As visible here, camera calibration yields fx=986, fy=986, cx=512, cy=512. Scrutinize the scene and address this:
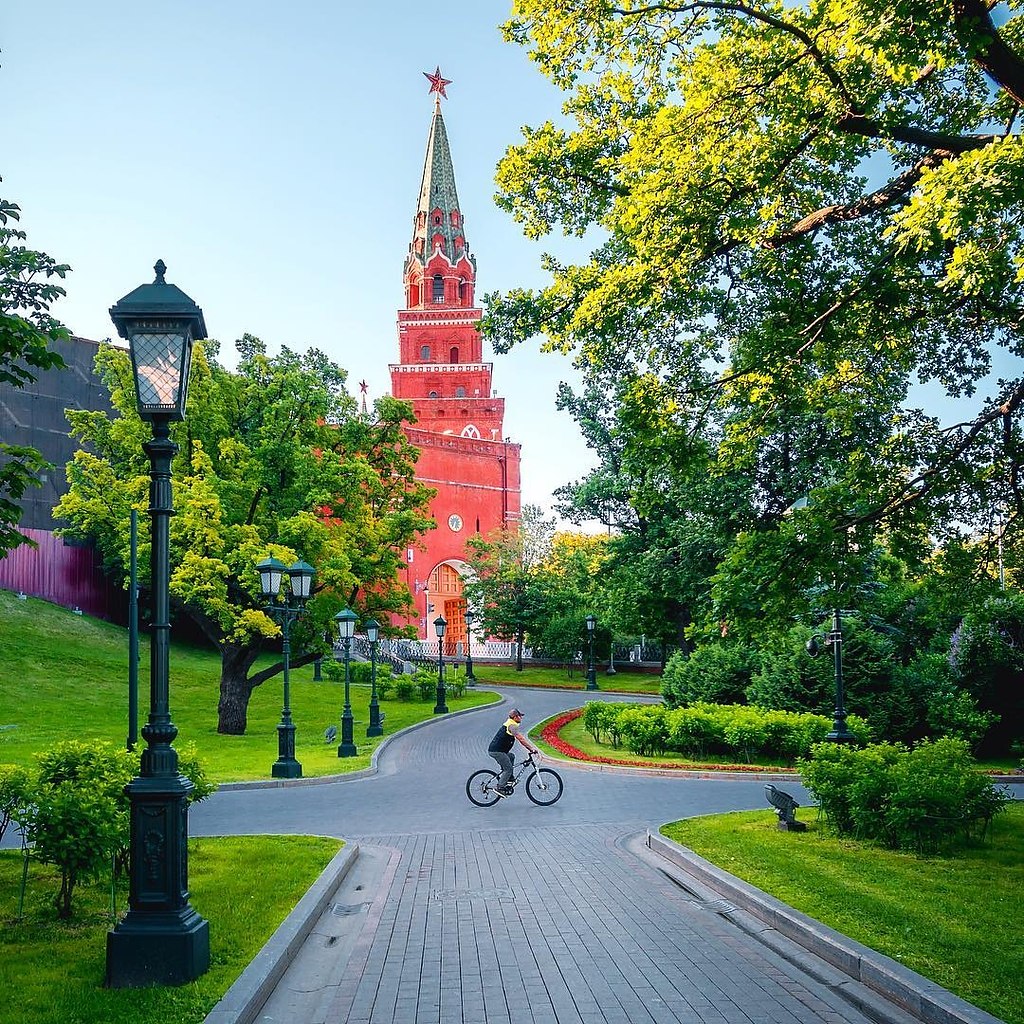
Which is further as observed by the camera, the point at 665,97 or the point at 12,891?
the point at 665,97

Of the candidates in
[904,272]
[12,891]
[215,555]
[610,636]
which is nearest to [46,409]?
[215,555]

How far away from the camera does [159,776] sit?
244 inches

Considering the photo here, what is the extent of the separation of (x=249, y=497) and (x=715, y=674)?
12.6 metres

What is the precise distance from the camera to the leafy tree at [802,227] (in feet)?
24.4

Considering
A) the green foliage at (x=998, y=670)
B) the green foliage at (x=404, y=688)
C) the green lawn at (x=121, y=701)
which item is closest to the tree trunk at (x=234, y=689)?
the green lawn at (x=121, y=701)

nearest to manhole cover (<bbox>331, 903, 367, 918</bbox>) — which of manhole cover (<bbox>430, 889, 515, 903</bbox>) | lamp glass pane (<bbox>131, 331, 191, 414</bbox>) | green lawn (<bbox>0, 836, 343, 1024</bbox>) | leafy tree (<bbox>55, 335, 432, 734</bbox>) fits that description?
green lawn (<bbox>0, 836, 343, 1024</bbox>)

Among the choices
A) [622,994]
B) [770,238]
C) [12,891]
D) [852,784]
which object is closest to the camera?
[622,994]

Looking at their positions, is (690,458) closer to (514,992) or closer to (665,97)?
(665,97)

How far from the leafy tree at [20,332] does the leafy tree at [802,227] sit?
4548 millimetres

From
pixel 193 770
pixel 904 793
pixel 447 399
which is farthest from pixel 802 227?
pixel 447 399

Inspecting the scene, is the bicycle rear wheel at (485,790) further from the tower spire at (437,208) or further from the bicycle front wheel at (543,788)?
the tower spire at (437,208)

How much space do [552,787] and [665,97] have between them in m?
10.0

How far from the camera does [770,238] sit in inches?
382

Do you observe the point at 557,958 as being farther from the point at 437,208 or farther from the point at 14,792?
the point at 437,208
